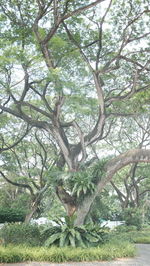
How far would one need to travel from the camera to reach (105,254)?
8094mm

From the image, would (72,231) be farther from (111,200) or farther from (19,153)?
(111,200)

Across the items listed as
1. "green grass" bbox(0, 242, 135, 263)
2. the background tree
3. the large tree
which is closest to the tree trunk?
the background tree

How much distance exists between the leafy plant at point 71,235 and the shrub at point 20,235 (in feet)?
1.21

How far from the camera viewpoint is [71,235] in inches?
374

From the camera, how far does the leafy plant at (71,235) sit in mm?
9258

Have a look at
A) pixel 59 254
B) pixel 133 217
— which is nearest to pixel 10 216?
pixel 133 217

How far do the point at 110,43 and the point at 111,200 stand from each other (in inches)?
518

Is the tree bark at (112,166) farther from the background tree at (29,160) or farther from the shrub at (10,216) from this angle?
the shrub at (10,216)

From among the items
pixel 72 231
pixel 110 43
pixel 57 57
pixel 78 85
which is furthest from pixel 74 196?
pixel 110 43

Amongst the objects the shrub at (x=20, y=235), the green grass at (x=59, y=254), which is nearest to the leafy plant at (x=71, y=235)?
the shrub at (x=20, y=235)

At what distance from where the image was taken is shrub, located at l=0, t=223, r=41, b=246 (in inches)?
382

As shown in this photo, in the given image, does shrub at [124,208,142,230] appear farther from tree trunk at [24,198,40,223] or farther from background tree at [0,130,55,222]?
tree trunk at [24,198,40,223]

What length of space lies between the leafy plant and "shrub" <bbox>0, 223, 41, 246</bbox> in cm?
37

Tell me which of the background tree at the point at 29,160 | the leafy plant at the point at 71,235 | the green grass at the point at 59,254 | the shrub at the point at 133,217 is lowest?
the green grass at the point at 59,254
